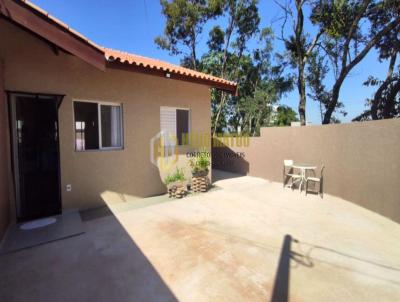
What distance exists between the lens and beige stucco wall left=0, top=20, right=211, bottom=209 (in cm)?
484

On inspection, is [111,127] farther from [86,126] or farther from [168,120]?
[168,120]

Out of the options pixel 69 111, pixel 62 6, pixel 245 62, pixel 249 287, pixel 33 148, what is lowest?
pixel 249 287

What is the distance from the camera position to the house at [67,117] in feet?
15.0

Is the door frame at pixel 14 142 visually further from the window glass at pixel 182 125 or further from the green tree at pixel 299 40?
the green tree at pixel 299 40

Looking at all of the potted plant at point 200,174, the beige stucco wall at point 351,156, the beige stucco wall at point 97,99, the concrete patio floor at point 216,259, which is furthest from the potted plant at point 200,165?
the beige stucco wall at point 351,156

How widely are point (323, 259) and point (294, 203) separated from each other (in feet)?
9.63

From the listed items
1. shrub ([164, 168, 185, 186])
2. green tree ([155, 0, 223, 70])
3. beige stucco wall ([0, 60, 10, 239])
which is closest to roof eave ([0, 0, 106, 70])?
beige stucco wall ([0, 60, 10, 239])

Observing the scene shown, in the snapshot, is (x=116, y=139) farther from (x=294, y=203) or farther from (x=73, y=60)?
(x=294, y=203)

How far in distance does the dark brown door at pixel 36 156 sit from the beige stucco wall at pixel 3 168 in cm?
29

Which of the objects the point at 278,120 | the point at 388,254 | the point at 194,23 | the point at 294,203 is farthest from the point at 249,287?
the point at 278,120

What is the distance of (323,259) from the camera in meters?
3.43

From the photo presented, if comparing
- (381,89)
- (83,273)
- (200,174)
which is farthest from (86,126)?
(381,89)

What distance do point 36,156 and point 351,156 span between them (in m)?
8.36


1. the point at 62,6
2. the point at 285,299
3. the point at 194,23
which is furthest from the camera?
the point at 194,23
